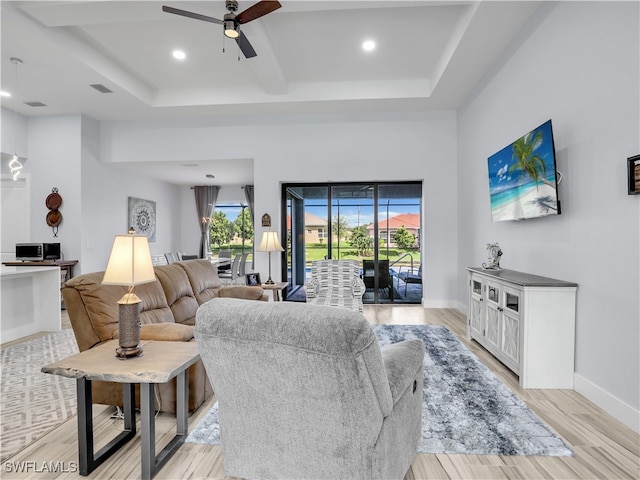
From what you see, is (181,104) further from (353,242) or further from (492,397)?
(492,397)

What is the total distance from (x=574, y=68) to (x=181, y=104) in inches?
200

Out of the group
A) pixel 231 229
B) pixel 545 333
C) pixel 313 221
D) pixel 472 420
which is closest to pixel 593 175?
pixel 545 333

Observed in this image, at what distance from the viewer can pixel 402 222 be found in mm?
6168

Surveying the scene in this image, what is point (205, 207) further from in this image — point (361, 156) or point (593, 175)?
point (593, 175)

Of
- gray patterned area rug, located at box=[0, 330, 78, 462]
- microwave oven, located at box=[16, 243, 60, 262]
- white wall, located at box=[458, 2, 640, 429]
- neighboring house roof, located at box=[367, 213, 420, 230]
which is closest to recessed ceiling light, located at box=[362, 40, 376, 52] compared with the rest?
white wall, located at box=[458, 2, 640, 429]

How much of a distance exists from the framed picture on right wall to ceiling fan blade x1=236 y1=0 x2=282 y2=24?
2.71 metres

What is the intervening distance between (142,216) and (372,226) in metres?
5.19

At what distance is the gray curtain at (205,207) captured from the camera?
9.44 metres

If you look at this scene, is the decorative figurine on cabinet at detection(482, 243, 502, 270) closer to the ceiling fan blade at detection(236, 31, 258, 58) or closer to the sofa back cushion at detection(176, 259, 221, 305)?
the sofa back cushion at detection(176, 259, 221, 305)

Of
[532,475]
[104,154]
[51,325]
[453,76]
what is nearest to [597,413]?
[532,475]

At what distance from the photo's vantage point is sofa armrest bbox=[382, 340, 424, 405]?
55.1 inches

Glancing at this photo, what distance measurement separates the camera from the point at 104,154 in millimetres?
6273

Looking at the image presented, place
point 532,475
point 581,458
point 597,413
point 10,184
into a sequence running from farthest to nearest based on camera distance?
1. point 10,184
2. point 597,413
3. point 581,458
4. point 532,475

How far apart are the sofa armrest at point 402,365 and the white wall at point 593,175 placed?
1505mm
